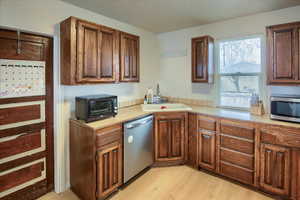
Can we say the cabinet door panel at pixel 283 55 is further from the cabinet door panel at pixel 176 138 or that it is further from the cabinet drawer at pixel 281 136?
the cabinet door panel at pixel 176 138

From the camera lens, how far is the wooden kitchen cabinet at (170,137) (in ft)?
9.36

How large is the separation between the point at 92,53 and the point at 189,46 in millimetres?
1957

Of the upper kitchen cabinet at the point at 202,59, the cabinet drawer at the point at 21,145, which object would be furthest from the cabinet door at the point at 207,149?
the cabinet drawer at the point at 21,145

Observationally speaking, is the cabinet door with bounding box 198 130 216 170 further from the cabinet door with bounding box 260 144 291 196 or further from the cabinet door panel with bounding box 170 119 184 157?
the cabinet door with bounding box 260 144 291 196

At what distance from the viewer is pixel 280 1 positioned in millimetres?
2254

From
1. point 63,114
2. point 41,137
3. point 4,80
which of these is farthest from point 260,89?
point 4,80

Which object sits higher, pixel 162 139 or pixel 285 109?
pixel 285 109

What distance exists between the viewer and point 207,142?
266 centimetres

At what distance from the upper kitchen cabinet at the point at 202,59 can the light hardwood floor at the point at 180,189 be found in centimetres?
155

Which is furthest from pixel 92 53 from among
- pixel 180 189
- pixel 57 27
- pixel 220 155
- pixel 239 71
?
pixel 239 71

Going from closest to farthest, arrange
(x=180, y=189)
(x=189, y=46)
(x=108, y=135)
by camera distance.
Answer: (x=108, y=135) < (x=180, y=189) < (x=189, y=46)

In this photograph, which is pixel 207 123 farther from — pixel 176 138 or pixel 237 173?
pixel 237 173

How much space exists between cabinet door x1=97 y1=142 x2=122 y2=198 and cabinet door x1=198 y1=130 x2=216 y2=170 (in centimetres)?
126

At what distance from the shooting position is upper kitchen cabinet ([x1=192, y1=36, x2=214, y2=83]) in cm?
291
